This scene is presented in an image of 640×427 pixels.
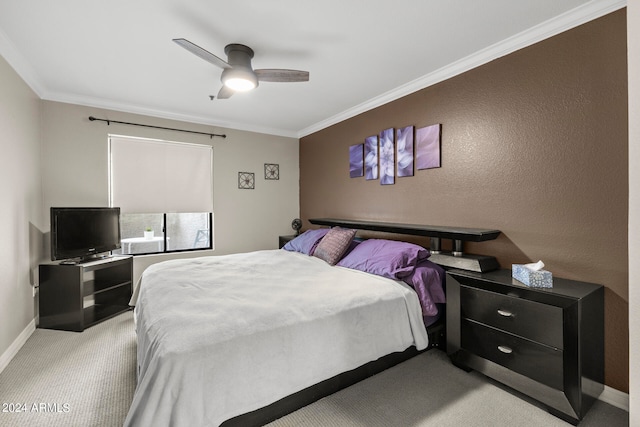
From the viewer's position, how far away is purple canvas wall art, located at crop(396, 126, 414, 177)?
3.24 meters

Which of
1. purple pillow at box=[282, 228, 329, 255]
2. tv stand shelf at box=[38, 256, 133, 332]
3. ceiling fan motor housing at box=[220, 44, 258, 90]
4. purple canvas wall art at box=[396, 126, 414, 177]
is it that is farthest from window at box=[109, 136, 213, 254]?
purple canvas wall art at box=[396, 126, 414, 177]

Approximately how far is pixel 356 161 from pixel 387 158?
565mm

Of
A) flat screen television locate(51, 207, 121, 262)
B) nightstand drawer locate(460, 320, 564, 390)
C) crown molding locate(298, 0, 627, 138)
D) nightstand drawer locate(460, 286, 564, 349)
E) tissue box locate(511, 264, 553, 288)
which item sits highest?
crown molding locate(298, 0, 627, 138)

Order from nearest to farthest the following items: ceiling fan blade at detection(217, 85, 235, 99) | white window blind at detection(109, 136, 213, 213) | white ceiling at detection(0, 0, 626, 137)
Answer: white ceiling at detection(0, 0, 626, 137), ceiling fan blade at detection(217, 85, 235, 99), white window blind at detection(109, 136, 213, 213)

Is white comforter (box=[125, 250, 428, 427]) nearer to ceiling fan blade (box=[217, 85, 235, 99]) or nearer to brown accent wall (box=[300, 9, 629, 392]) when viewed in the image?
brown accent wall (box=[300, 9, 629, 392])

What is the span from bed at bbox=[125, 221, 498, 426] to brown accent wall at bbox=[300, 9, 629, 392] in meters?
0.73

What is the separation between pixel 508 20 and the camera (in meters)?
2.13

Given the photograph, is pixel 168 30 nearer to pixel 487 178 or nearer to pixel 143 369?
pixel 143 369

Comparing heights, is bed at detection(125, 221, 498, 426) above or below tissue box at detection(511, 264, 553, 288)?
below

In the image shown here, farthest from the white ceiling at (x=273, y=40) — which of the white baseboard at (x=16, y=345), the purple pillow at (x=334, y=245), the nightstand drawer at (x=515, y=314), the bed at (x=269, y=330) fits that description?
the white baseboard at (x=16, y=345)

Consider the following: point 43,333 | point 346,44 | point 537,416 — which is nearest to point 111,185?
point 43,333

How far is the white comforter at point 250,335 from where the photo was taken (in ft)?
Result: 4.27

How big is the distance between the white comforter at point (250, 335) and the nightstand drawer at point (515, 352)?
0.39m

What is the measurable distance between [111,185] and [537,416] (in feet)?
→ 15.9
